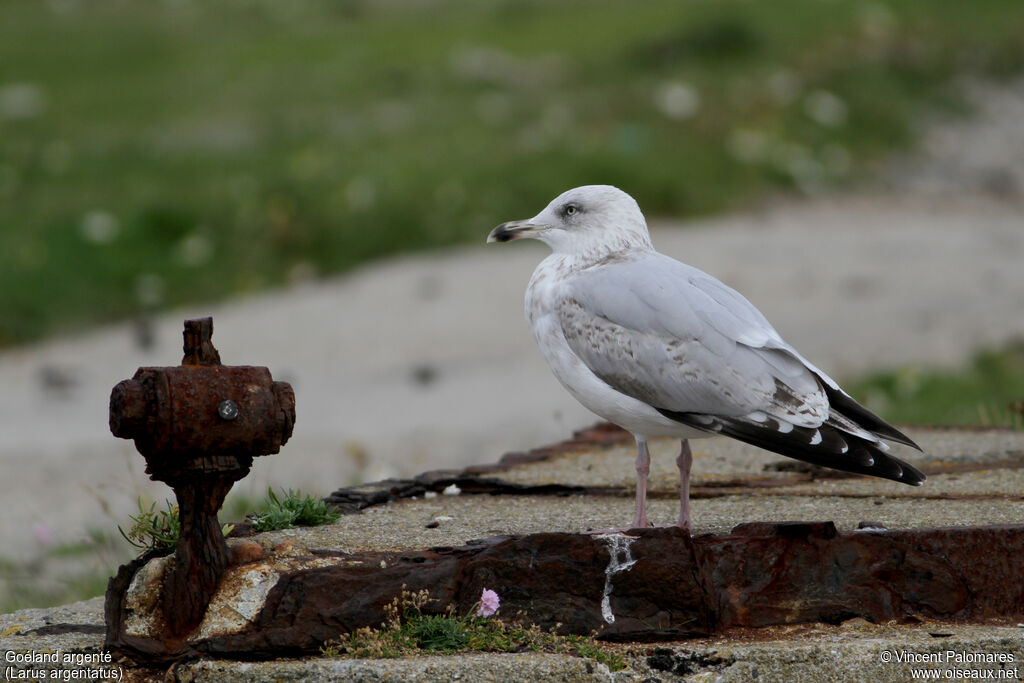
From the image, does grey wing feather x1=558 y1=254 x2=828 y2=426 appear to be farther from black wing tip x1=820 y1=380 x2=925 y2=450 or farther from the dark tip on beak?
the dark tip on beak

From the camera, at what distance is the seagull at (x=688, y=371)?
137 inches

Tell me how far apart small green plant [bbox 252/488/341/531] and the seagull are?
2.48ft

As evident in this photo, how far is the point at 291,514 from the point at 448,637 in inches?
31.3

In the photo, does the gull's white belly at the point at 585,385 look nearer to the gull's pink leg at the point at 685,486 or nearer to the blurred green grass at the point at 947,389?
the gull's pink leg at the point at 685,486

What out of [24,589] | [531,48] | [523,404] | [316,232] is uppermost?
[531,48]

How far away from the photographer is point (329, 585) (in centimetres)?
319

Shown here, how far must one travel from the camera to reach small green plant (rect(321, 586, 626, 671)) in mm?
3101

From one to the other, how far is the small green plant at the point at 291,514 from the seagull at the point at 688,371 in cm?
76

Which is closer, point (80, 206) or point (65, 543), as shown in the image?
point (65, 543)

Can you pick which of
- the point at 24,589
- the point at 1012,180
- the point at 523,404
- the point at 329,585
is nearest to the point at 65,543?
the point at 24,589

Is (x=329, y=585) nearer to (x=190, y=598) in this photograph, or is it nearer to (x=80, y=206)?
(x=190, y=598)

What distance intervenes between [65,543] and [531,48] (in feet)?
38.8

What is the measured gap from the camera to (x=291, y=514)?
375cm

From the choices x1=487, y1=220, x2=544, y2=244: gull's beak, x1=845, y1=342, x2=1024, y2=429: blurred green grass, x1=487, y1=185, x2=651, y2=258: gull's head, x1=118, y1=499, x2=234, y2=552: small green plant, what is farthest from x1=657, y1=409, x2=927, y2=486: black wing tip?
x1=845, y1=342, x2=1024, y2=429: blurred green grass
